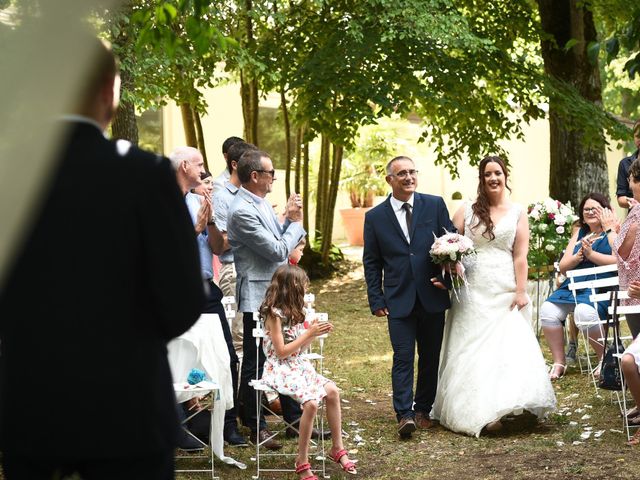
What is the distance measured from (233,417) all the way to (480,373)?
193 centimetres

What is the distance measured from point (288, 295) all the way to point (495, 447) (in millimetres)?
1977

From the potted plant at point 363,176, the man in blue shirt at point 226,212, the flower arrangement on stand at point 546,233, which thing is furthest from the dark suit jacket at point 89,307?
the potted plant at point 363,176

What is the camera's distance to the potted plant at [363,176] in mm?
24344

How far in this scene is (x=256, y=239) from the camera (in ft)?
24.8

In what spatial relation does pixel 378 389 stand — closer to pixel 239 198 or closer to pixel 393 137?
pixel 239 198

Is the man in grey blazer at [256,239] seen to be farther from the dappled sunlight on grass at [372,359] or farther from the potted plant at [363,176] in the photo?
the potted plant at [363,176]

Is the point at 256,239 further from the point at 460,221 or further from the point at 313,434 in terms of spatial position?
the point at 460,221

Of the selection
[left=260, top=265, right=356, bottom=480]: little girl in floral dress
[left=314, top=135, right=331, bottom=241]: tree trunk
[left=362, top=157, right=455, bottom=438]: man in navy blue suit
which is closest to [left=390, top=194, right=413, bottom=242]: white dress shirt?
[left=362, top=157, right=455, bottom=438]: man in navy blue suit

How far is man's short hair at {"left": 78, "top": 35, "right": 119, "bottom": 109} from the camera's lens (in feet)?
9.33

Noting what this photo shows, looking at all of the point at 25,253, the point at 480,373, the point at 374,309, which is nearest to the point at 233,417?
the point at 374,309

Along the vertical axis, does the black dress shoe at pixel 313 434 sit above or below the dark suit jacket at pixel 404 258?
below

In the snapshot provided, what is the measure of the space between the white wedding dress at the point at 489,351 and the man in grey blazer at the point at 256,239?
131 centimetres

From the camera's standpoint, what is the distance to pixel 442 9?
14.1 metres

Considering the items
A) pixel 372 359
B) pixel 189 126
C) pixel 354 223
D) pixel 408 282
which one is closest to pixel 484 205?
pixel 408 282
